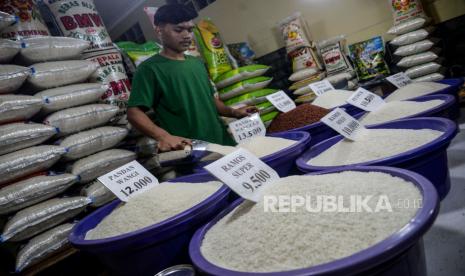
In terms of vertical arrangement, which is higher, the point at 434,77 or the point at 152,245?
the point at 152,245

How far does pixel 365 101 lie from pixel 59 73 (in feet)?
3.88

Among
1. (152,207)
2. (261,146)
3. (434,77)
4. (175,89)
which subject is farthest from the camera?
(434,77)

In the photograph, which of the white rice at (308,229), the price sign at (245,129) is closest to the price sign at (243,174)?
the white rice at (308,229)

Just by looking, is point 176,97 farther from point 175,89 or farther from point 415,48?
point 415,48

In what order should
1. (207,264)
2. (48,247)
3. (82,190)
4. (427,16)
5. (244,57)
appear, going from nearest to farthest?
(207,264)
(48,247)
(82,190)
(427,16)
(244,57)

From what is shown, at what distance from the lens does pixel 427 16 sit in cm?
189

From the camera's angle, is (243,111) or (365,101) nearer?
(365,101)

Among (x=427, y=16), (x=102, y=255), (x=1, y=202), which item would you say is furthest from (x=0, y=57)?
(x=427, y=16)

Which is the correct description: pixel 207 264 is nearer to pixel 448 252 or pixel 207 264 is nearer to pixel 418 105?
pixel 448 252

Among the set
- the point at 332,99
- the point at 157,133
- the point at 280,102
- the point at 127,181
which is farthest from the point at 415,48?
the point at 127,181

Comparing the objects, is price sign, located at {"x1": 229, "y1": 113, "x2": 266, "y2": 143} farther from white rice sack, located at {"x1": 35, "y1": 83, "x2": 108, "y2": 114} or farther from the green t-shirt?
white rice sack, located at {"x1": 35, "y1": 83, "x2": 108, "y2": 114}

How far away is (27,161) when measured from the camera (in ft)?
3.46

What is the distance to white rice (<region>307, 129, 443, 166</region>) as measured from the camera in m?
0.66

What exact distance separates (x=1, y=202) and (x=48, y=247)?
8.0 inches
